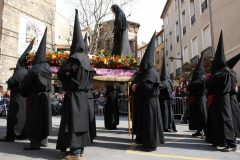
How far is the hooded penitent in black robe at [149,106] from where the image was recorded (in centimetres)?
638

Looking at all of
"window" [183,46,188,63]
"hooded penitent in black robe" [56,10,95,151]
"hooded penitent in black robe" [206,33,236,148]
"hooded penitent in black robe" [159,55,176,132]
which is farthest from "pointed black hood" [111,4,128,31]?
"window" [183,46,188,63]

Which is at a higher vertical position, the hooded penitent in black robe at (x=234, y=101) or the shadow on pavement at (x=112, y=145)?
the hooded penitent in black robe at (x=234, y=101)

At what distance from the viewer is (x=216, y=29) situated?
65.8 feet

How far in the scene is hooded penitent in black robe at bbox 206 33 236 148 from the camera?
21.7 feet

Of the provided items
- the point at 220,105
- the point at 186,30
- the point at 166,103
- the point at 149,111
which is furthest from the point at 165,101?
the point at 186,30

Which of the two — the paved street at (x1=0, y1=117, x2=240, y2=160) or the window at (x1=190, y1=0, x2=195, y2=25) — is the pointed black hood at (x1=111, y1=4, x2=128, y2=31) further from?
the window at (x1=190, y1=0, x2=195, y2=25)

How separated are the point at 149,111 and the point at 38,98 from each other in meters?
2.59

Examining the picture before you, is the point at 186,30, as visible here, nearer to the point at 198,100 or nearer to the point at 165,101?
the point at 165,101

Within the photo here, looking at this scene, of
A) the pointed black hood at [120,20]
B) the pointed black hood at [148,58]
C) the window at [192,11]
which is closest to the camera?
the pointed black hood at [148,58]

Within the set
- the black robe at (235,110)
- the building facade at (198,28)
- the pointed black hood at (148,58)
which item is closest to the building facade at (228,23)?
the building facade at (198,28)

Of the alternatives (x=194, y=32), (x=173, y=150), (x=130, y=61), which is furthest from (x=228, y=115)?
(x=194, y=32)

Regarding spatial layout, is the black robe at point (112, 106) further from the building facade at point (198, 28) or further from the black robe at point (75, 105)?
the building facade at point (198, 28)

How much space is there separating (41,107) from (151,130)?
2.59 meters

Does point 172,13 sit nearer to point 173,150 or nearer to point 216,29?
point 216,29
